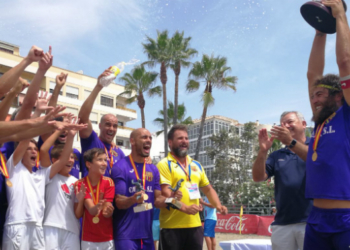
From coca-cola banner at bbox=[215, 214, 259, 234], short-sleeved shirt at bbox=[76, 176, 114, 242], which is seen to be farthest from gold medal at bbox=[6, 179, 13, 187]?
coca-cola banner at bbox=[215, 214, 259, 234]

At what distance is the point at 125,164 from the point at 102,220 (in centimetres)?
77

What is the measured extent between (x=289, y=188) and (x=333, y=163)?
154 cm

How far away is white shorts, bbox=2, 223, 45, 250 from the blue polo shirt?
3.03 metres

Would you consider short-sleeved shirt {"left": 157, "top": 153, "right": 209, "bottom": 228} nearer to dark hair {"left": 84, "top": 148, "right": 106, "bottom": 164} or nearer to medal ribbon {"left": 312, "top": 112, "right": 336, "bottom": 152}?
dark hair {"left": 84, "top": 148, "right": 106, "bottom": 164}

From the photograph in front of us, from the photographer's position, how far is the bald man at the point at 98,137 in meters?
4.88

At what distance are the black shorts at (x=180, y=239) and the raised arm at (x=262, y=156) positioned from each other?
1164mm

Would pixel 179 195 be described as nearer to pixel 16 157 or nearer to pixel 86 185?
pixel 86 185

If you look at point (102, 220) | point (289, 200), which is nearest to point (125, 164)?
point (102, 220)

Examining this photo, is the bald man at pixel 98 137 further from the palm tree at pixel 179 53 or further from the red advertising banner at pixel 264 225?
the palm tree at pixel 179 53

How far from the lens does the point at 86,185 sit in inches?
187

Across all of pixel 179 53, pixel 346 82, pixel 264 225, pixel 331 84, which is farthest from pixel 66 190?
pixel 179 53

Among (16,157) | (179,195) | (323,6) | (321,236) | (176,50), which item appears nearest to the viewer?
(321,236)

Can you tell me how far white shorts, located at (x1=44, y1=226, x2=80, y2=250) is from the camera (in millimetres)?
4453

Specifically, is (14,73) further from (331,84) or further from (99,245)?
(331,84)
